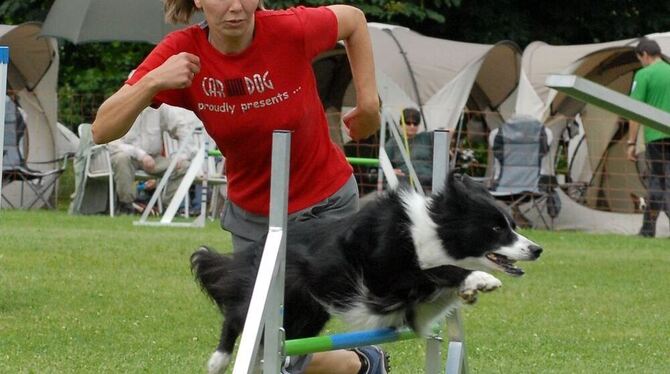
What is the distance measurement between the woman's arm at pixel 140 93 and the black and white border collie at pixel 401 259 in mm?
654

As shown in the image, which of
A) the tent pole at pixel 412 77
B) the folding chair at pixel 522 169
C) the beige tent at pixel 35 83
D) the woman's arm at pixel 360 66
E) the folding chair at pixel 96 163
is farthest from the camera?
the beige tent at pixel 35 83

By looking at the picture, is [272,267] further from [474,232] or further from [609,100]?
[609,100]

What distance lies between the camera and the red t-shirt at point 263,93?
427 cm

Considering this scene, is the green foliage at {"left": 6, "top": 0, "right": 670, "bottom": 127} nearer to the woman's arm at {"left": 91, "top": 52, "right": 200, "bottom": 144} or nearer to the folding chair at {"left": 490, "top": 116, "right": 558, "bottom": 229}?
the folding chair at {"left": 490, "top": 116, "right": 558, "bottom": 229}

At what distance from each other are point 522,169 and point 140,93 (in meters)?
12.5

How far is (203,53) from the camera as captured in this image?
4.29m

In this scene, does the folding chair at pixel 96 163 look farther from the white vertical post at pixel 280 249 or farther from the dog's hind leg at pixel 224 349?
the white vertical post at pixel 280 249

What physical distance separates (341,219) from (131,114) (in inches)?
31.3

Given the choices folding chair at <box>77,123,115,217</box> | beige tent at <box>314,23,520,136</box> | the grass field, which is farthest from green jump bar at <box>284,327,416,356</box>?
beige tent at <box>314,23,520,136</box>

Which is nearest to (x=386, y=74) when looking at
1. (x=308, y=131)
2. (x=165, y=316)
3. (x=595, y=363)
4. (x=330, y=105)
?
(x=330, y=105)

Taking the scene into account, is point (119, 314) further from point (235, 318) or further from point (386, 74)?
point (386, 74)

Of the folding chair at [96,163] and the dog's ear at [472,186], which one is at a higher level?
the dog's ear at [472,186]

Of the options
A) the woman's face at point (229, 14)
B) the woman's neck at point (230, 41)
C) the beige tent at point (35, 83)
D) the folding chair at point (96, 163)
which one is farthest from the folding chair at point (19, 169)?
the woman's face at point (229, 14)

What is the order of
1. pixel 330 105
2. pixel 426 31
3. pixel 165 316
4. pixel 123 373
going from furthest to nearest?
pixel 426 31
pixel 330 105
pixel 165 316
pixel 123 373
